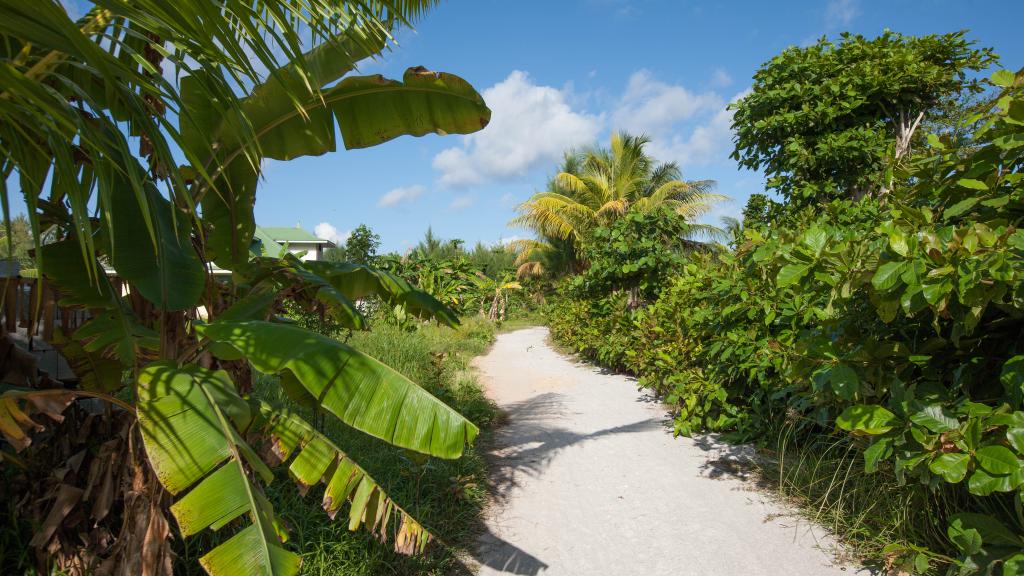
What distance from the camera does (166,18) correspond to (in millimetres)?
1363

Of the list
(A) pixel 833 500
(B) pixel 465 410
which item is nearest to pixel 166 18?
(A) pixel 833 500

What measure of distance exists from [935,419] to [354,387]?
8.27 feet

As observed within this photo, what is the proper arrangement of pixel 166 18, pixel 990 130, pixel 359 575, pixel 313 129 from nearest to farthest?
pixel 166 18
pixel 990 130
pixel 359 575
pixel 313 129

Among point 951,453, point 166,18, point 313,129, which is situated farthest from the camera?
point 313,129

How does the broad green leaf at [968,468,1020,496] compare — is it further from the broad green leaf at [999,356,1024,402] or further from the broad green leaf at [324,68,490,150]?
the broad green leaf at [324,68,490,150]

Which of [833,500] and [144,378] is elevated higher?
[144,378]

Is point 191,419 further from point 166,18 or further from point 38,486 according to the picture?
point 38,486

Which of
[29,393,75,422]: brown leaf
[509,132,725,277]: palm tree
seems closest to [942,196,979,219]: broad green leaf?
[29,393,75,422]: brown leaf

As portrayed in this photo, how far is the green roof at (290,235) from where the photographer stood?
3633 cm

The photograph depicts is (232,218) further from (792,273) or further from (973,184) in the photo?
(973,184)

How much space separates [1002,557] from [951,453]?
505 mm

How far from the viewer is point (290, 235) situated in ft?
126

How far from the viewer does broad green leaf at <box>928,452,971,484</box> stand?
2074 mm

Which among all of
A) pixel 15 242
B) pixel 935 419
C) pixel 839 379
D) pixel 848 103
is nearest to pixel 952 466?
pixel 935 419
